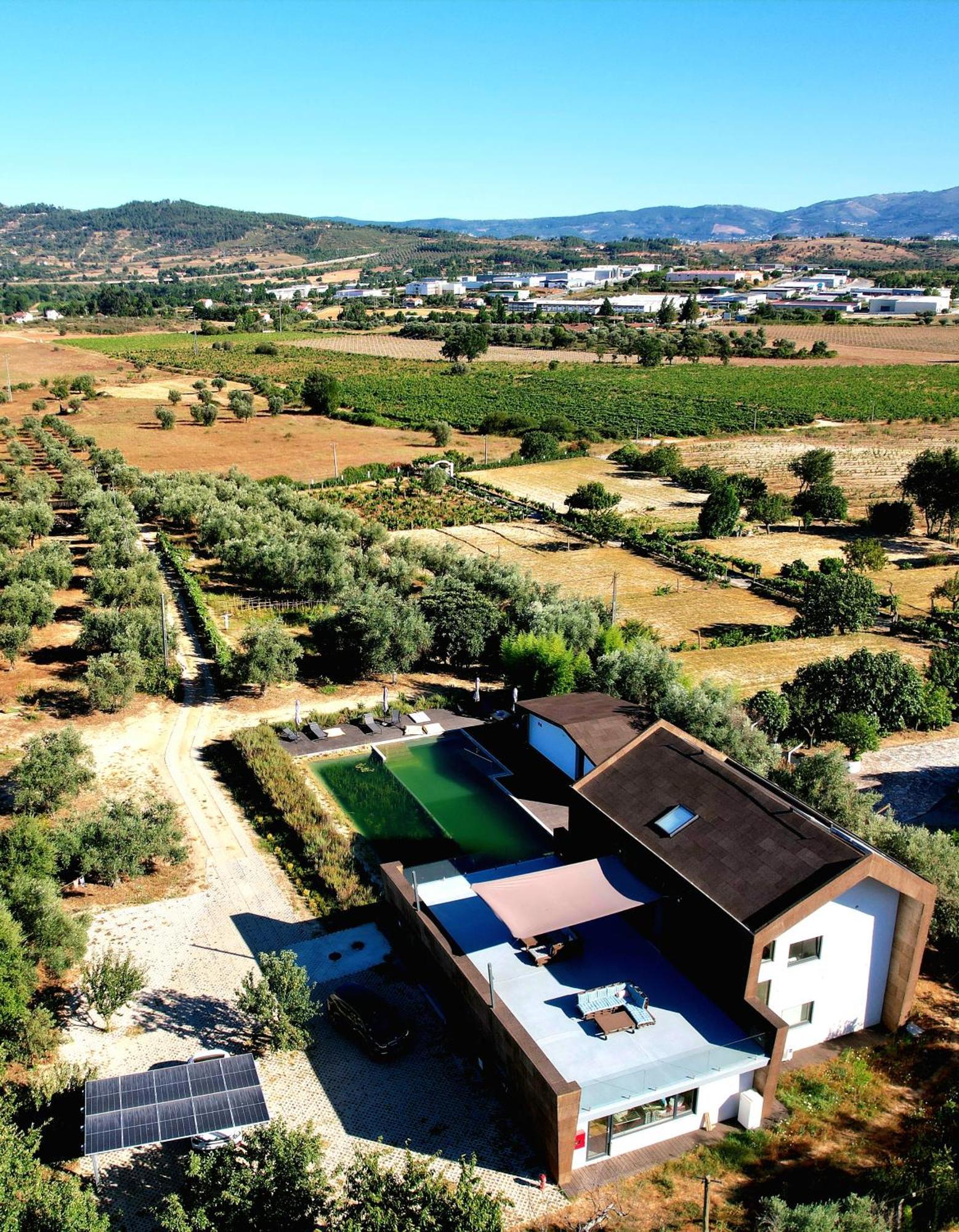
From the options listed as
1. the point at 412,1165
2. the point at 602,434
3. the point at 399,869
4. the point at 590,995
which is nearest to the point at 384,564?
the point at 399,869

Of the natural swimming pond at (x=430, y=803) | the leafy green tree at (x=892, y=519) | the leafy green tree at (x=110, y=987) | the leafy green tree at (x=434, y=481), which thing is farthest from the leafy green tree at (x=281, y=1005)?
the leafy green tree at (x=434, y=481)

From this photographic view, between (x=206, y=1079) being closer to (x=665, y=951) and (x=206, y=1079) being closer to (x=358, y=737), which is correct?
(x=665, y=951)

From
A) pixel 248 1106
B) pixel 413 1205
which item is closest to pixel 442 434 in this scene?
pixel 248 1106

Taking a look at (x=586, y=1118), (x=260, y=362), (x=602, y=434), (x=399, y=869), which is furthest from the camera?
(x=260, y=362)

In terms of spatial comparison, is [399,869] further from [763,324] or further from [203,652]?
[763,324]

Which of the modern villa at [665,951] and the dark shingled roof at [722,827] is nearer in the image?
the modern villa at [665,951]

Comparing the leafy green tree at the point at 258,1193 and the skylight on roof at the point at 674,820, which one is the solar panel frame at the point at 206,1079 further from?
the skylight on roof at the point at 674,820

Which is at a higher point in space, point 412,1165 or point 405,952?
point 412,1165
